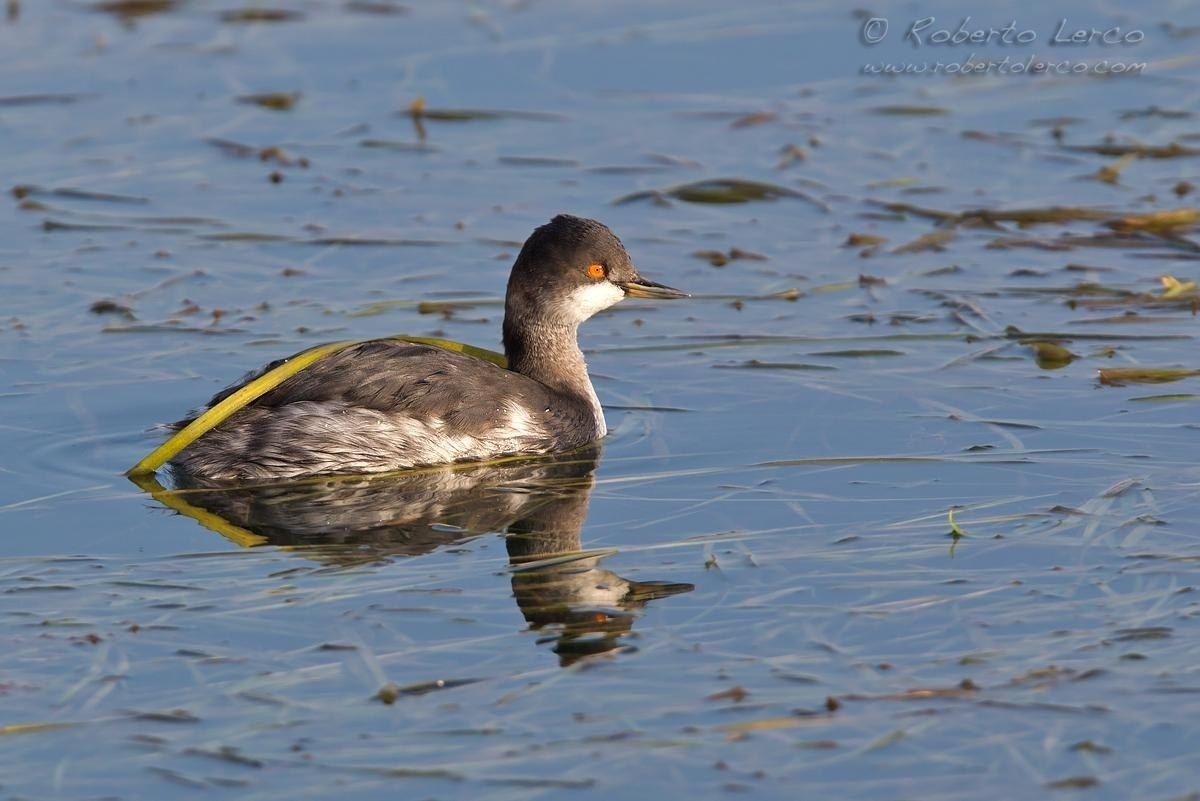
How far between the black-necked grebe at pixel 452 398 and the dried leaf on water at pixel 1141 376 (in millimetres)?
2370

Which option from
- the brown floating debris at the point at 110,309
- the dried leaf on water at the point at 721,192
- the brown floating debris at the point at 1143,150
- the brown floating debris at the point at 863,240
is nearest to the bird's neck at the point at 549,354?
the brown floating debris at the point at 110,309

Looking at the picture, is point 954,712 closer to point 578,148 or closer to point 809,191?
point 809,191

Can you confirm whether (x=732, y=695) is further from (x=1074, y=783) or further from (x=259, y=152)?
(x=259, y=152)

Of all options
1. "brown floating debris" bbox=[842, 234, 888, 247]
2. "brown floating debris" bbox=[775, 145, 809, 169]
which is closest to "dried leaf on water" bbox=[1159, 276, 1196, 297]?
"brown floating debris" bbox=[842, 234, 888, 247]

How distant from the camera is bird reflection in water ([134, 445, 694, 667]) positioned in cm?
769

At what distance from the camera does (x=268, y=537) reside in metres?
8.73

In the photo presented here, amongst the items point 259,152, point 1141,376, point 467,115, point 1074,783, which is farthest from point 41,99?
point 1074,783

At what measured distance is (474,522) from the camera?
9039 mm

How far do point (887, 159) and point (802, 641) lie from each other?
857cm

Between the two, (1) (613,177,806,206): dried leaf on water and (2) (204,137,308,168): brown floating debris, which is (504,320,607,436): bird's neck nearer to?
(1) (613,177,806,206): dried leaf on water

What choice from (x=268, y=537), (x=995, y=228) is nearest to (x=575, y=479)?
(x=268, y=537)

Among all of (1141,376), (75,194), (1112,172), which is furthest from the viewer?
(1112,172)

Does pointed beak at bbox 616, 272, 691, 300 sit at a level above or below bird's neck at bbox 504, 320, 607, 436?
above

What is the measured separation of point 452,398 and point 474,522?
46.0 inches
